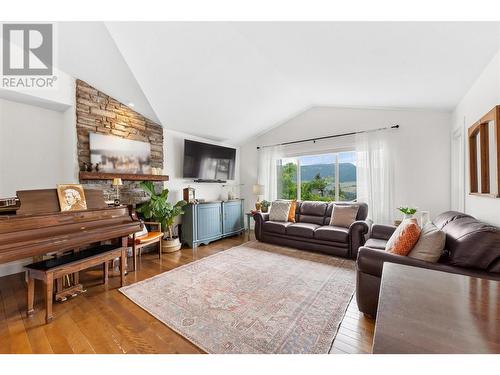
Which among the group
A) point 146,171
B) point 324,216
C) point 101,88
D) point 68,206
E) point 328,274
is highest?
point 101,88

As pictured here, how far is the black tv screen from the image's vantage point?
4.30 meters

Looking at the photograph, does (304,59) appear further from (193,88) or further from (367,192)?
(367,192)

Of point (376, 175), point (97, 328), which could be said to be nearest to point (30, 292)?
point (97, 328)

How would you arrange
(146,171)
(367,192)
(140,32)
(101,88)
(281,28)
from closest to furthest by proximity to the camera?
(281,28) < (140,32) < (101,88) < (146,171) < (367,192)

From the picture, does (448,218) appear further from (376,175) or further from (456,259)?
(376,175)

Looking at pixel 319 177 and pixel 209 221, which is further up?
pixel 319 177

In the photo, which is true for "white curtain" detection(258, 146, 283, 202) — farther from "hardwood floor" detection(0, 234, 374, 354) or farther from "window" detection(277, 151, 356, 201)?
"hardwood floor" detection(0, 234, 374, 354)

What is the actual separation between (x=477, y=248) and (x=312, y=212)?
9.34ft

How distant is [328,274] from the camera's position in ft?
9.20

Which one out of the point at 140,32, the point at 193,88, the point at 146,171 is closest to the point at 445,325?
the point at 140,32

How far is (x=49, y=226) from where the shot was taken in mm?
1956

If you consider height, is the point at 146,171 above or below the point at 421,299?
above

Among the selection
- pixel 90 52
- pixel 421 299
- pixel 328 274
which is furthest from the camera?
pixel 328 274

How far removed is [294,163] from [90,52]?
4.15m
